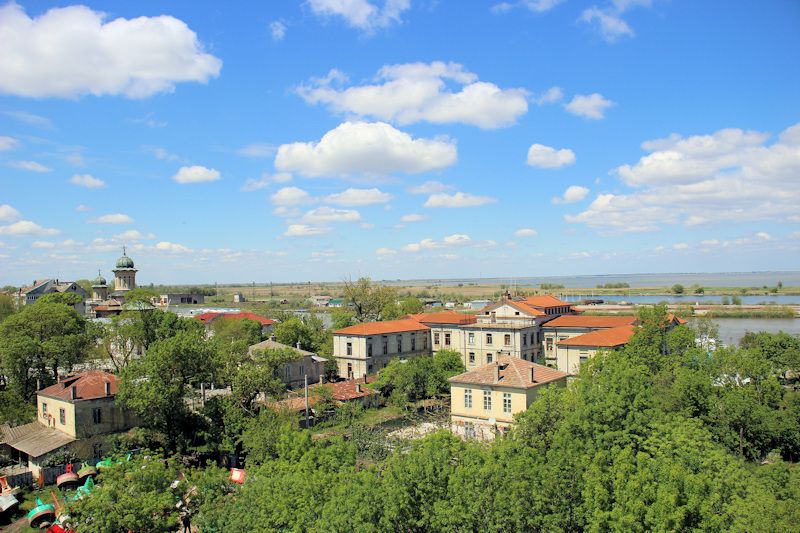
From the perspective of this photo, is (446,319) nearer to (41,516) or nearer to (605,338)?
(605,338)

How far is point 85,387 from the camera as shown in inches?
1307

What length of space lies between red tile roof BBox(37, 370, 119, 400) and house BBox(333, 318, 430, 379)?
76.8 feet

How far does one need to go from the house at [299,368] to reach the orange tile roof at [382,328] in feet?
14.0

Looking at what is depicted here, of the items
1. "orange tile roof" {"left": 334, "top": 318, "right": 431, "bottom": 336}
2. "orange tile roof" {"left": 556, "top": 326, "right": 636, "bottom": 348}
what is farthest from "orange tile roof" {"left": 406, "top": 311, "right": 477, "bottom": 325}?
"orange tile roof" {"left": 556, "top": 326, "right": 636, "bottom": 348}

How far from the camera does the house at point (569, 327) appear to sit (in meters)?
52.1

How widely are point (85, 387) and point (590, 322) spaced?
39953mm

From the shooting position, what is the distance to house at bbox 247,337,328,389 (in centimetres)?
4778

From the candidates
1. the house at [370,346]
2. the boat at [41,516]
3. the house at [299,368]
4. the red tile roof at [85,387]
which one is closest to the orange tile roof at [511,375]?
the house at [299,368]

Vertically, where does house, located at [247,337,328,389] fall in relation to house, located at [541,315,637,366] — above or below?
below

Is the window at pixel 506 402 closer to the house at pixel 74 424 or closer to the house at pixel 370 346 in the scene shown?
the house at pixel 370 346

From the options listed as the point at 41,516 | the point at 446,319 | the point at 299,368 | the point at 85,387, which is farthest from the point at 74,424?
the point at 446,319

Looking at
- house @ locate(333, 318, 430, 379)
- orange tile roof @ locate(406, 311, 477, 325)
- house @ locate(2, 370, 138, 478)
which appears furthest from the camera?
orange tile roof @ locate(406, 311, 477, 325)

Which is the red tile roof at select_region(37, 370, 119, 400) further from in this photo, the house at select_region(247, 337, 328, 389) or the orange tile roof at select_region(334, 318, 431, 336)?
the orange tile roof at select_region(334, 318, 431, 336)

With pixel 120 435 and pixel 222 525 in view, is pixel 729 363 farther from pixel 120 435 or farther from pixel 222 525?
pixel 120 435
